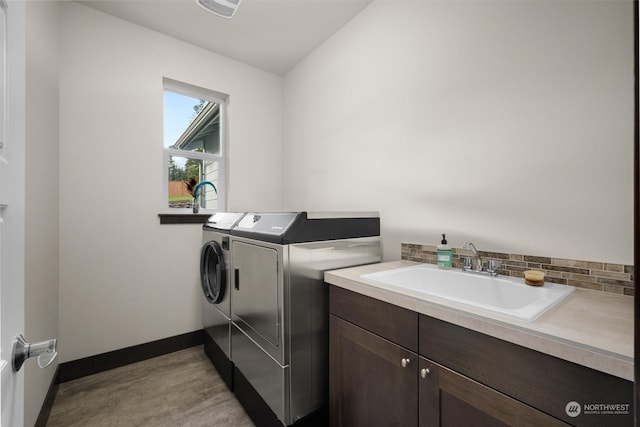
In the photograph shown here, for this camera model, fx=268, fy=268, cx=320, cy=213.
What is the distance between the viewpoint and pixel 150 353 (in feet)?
7.88

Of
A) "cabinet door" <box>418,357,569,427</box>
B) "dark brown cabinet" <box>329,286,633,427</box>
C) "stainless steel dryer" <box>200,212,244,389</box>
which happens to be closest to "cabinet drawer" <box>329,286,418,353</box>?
"dark brown cabinet" <box>329,286,633,427</box>

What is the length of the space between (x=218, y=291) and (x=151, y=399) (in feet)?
2.70

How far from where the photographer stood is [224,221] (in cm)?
222

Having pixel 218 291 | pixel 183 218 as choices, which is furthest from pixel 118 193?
pixel 218 291

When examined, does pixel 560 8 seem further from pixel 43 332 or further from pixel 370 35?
pixel 43 332

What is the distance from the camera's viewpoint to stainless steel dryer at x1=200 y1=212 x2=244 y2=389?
200cm

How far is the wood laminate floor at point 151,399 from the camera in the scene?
5.51ft

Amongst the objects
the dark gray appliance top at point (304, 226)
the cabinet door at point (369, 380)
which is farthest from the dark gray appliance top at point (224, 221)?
the cabinet door at point (369, 380)

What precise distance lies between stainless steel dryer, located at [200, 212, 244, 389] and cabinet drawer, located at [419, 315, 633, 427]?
60.2 inches

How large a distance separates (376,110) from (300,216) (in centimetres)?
119

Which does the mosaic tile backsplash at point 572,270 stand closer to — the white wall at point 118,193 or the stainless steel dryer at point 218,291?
the stainless steel dryer at point 218,291

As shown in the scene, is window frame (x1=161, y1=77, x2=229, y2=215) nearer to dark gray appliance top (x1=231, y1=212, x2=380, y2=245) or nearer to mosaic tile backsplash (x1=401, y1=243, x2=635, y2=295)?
dark gray appliance top (x1=231, y1=212, x2=380, y2=245)

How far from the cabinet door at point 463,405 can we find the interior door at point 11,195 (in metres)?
1.12

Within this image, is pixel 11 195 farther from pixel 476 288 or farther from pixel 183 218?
pixel 183 218
